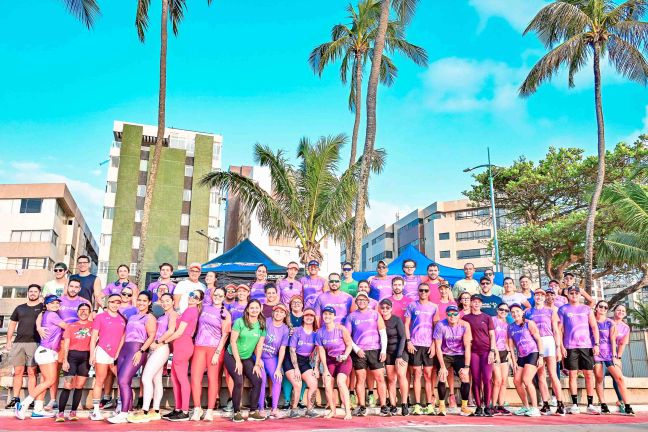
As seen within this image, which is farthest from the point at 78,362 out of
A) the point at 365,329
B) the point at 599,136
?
the point at 599,136

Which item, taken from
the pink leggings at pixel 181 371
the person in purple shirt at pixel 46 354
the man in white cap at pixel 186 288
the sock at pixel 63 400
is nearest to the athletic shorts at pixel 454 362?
the pink leggings at pixel 181 371

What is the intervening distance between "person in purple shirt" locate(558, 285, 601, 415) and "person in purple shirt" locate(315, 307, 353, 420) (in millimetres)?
4247

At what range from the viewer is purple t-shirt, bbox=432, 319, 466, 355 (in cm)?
897

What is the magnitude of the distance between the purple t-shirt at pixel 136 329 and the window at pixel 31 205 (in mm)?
45130

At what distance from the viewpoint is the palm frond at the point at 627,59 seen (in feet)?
56.6

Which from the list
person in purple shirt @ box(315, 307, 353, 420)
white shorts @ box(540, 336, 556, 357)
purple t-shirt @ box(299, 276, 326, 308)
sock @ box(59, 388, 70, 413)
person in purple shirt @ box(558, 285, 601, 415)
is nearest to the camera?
sock @ box(59, 388, 70, 413)

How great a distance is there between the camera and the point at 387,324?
8.78 m

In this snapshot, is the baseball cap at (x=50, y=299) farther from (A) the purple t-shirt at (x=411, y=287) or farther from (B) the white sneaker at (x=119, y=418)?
(A) the purple t-shirt at (x=411, y=287)

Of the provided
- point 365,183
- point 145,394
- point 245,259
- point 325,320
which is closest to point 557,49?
point 365,183

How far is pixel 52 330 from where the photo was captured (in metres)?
8.27

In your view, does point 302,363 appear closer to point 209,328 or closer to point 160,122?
point 209,328

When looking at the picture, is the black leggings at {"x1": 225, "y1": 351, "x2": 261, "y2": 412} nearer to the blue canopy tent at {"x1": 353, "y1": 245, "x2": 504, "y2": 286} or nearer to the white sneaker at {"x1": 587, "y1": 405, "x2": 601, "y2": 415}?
the white sneaker at {"x1": 587, "y1": 405, "x2": 601, "y2": 415}

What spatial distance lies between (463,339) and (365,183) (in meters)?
6.65

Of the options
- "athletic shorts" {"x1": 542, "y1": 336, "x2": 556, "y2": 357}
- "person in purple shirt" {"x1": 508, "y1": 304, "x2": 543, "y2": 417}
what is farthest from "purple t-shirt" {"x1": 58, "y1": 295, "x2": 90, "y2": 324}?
"athletic shorts" {"x1": 542, "y1": 336, "x2": 556, "y2": 357}
